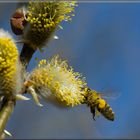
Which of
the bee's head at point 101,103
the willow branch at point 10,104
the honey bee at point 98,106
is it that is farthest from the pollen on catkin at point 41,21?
the bee's head at point 101,103

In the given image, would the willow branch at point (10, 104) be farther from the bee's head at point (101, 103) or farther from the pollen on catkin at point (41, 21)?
the bee's head at point (101, 103)

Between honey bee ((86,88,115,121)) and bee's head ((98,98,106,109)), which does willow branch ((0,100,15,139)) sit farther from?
bee's head ((98,98,106,109))

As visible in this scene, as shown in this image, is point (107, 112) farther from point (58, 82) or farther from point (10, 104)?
point (10, 104)

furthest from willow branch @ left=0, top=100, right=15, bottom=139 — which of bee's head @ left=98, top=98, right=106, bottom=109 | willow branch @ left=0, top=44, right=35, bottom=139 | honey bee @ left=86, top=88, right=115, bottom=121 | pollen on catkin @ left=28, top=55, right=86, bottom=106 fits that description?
bee's head @ left=98, top=98, right=106, bottom=109

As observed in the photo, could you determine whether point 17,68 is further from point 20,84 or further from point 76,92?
point 76,92

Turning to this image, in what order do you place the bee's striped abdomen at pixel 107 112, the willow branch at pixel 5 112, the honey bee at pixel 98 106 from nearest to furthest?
the willow branch at pixel 5 112 < the honey bee at pixel 98 106 < the bee's striped abdomen at pixel 107 112

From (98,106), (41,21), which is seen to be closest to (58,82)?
(41,21)

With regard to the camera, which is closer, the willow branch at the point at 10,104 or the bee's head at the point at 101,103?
the willow branch at the point at 10,104

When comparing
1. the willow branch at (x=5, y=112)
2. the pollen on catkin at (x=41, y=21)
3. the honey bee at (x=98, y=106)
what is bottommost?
the willow branch at (x=5, y=112)
